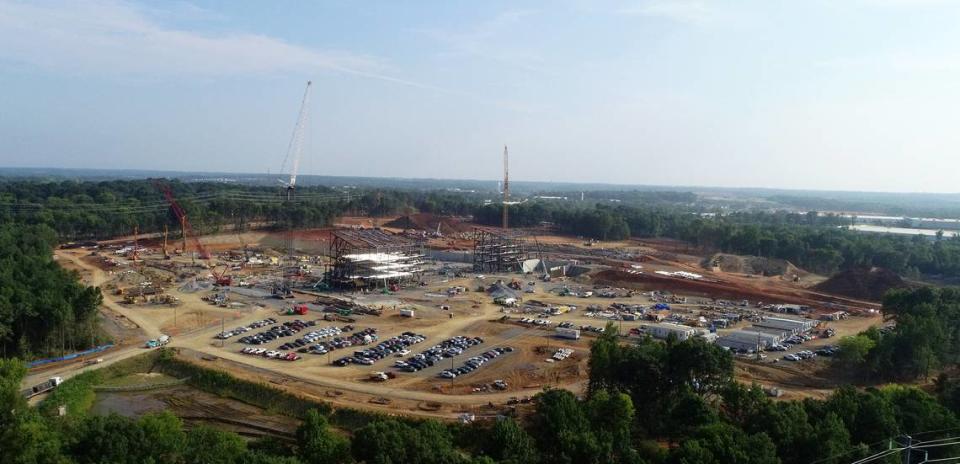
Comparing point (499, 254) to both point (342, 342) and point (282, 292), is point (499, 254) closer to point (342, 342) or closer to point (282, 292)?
point (282, 292)

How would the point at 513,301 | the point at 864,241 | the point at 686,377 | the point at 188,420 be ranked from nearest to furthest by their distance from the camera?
the point at 686,377, the point at 188,420, the point at 513,301, the point at 864,241

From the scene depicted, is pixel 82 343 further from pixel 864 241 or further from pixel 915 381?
pixel 864 241

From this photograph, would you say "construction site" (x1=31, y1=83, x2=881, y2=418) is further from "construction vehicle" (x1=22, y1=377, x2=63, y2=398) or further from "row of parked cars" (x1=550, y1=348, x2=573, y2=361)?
"construction vehicle" (x1=22, y1=377, x2=63, y2=398)

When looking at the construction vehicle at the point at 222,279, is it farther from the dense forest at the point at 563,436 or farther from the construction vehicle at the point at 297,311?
the dense forest at the point at 563,436

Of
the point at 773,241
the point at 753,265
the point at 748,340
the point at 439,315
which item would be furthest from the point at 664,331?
the point at 773,241

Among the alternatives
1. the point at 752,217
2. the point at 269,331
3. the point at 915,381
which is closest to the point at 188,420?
the point at 269,331

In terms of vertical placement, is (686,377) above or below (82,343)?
above
